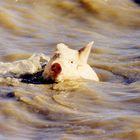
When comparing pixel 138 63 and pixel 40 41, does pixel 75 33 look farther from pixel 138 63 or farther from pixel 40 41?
pixel 138 63

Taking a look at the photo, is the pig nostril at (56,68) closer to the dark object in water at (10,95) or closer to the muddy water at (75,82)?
the muddy water at (75,82)

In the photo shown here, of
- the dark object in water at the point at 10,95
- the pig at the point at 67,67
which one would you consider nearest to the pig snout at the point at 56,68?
the pig at the point at 67,67

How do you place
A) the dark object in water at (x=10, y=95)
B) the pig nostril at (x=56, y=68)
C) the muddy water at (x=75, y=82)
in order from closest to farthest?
1. the muddy water at (x=75, y=82)
2. the dark object in water at (x=10, y=95)
3. the pig nostril at (x=56, y=68)

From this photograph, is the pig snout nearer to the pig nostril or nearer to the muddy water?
the pig nostril

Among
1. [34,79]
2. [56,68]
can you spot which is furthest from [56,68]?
[34,79]

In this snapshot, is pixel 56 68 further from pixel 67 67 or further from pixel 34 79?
pixel 34 79

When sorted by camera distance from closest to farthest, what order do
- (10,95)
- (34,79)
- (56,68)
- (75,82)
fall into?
(10,95), (56,68), (75,82), (34,79)
